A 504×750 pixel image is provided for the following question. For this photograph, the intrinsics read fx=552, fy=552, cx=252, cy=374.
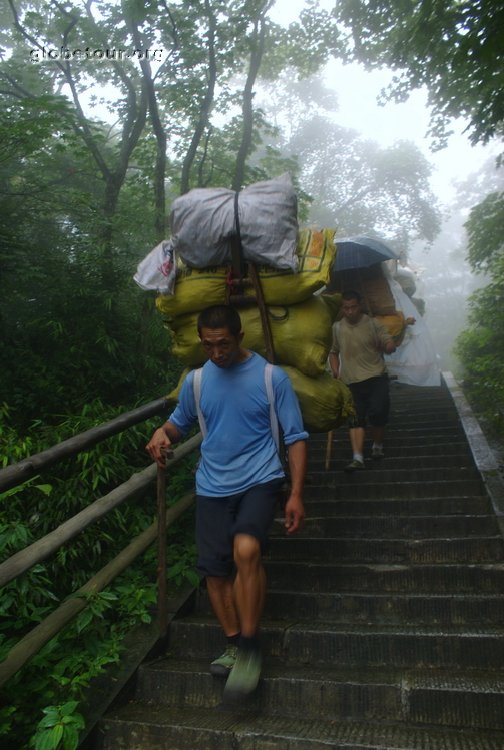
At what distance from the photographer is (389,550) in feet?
11.9

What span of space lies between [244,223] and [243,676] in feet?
7.41

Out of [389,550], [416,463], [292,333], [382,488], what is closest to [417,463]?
[416,463]

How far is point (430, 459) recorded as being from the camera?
5.27 meters

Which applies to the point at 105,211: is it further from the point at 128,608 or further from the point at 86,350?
the point at 128,608

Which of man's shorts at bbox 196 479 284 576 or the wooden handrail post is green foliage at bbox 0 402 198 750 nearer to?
the wooden handrail post

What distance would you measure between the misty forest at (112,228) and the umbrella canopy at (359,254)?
5.72 feet

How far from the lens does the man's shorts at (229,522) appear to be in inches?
102

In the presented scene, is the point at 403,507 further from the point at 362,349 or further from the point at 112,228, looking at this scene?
the point at 112,228

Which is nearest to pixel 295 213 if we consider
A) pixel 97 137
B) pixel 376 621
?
pixel 376 621

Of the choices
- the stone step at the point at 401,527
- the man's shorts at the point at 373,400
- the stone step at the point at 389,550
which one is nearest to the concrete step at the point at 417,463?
the man's shorts at the point at 373,400

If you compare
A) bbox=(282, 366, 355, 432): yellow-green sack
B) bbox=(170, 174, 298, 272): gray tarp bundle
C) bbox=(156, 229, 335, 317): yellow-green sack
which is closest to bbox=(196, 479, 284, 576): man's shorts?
bbox=(282, 366, 355, 432): yellow-green sack

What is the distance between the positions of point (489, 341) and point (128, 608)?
8811 mm

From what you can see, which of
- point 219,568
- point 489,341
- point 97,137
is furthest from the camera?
point 489,341

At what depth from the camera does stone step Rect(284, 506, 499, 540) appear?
373 cm
